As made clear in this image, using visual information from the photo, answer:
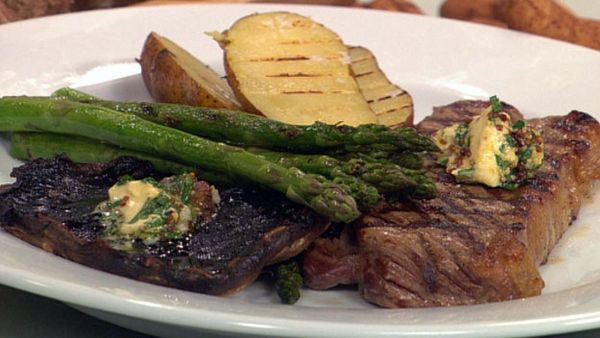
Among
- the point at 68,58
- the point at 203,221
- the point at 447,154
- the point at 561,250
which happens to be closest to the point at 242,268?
Answer: the point at 203,221

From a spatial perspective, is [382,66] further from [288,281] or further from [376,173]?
[288,281]

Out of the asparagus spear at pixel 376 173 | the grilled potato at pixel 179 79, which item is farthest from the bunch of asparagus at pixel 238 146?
the grilled potato at pixel 179 79

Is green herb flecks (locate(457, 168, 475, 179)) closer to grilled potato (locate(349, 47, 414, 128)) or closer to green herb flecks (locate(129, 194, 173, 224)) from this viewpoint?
grilled potato (locate(349, 47, 414, 128))

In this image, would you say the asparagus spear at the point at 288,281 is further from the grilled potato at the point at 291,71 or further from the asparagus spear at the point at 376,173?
the grilled potato at the point at 291,71

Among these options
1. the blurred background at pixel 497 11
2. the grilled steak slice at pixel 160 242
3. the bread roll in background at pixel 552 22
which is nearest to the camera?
the grilled steak slice at pixel 160 242

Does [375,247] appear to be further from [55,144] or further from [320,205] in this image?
[55,144]

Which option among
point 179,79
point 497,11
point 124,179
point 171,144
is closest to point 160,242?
point 124,179
